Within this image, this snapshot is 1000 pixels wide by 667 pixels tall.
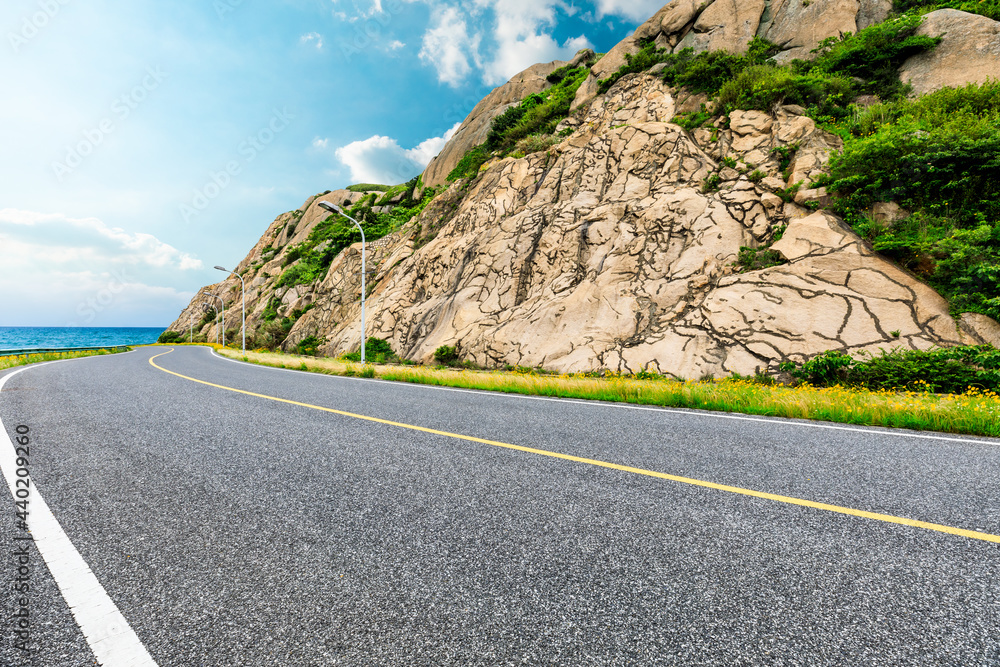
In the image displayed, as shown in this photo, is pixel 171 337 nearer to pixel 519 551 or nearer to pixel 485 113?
pixel 485 113

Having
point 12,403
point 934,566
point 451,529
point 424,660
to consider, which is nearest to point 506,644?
point 424,660

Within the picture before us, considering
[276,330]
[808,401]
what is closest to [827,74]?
[808,401]

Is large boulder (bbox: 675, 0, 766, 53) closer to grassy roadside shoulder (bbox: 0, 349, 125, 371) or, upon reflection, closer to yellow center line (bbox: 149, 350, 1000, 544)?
yellow center line (bbox: 149, 350, 1000, 544)

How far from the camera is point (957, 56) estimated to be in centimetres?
1397

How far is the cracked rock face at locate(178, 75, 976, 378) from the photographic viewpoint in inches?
395

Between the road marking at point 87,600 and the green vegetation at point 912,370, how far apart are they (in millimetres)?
10547

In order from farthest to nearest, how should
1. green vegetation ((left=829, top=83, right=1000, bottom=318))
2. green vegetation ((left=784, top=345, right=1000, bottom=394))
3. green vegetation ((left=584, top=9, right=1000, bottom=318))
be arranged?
green vegetation ((left=584, top=9, right=1000, bottom=318)), green vegetation ((left=829, top=83, right=1000, bottom=318)), green vegetation ((left=784, top=345, right=1000, bottom=394))

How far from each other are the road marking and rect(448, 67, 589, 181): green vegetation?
22678 mm

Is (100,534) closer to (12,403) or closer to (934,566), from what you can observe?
(934,566)

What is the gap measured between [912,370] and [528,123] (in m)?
21.9

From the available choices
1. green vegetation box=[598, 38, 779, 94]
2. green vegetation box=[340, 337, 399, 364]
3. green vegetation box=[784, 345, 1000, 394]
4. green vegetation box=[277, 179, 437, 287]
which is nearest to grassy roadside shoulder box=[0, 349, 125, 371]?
green vegetation box=[340, 337, 399, 364]

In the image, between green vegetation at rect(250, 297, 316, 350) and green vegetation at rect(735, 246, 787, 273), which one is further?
green vegetation at rect(250, 297, 316, 350)

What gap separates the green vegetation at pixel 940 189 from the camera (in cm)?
873

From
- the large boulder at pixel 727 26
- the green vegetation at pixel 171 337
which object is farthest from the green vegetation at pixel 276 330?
the green vegetation at pixel 171 337
